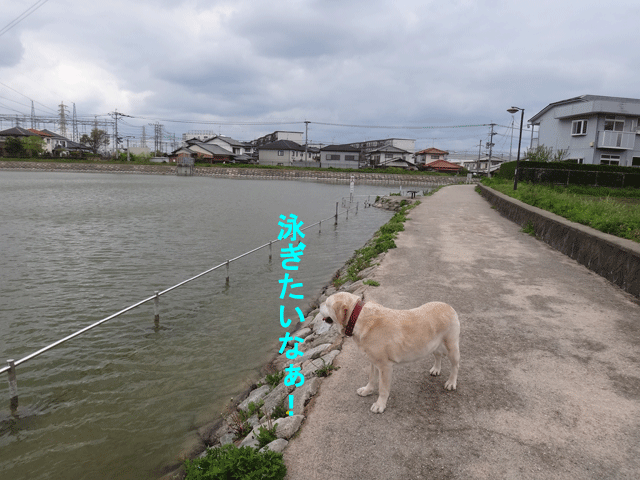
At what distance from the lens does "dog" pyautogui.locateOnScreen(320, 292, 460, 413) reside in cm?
360

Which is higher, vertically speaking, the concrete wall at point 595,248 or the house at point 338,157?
the house at point 338,157

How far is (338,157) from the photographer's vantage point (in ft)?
273

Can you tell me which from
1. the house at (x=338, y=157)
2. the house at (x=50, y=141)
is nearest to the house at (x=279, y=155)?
the house at (x=338, y=157)

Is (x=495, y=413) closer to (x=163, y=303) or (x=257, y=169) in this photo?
(x=163, y=303)

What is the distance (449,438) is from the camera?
3354 mm

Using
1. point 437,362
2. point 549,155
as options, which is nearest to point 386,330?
point 437,362

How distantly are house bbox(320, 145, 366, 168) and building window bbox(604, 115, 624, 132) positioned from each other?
54.8 metres

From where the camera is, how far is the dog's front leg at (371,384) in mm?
3980

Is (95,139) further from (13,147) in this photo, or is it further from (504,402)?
(504,402)

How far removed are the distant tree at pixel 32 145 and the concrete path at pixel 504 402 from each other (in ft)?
304

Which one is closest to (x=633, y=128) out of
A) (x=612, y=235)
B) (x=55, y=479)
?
(x=612, y=235)

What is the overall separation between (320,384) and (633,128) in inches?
1521

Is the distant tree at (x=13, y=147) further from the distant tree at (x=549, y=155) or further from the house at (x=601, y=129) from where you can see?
the house at (x=601, y=129)

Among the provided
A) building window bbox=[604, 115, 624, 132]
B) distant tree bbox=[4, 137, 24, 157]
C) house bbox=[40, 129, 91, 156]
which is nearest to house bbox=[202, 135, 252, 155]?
house bbox=[40, 129, 91, 156]
